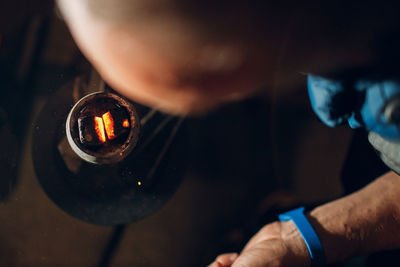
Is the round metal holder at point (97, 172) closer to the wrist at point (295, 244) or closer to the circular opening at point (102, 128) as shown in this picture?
the circular opening at point (102, 128)

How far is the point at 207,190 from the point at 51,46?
18.5 inches

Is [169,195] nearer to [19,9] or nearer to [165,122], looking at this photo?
[165,122]

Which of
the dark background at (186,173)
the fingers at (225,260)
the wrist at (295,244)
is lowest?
the fingers at (225,260)

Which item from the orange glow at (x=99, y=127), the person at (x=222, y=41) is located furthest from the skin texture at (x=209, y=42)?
the orange glow at (x=99, y=127)

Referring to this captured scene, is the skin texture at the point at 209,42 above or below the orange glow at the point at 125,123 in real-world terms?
above

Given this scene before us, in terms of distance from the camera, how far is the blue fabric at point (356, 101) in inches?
14.8

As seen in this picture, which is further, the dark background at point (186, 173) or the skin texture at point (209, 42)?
the dark background at point (186, 173)

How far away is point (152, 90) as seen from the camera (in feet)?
1.05

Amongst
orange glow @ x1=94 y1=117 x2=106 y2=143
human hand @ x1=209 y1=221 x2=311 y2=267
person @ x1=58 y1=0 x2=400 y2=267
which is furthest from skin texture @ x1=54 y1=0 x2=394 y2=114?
human hand @ x1=209 y1=221 x2=311 y2=267

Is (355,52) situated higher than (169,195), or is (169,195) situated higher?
(355,52)

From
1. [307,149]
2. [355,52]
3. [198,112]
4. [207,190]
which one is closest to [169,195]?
[207,190]

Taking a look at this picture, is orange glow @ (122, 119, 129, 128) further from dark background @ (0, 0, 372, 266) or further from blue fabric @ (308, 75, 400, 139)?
blue fabric @ (308, 75, 400, 139)

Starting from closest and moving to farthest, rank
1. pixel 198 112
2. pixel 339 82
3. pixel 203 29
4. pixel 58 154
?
pixel 203 29
pixel 339 82
pixel 58 154
pixel 198 112

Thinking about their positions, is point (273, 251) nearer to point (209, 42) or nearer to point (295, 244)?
point (295, 244)
